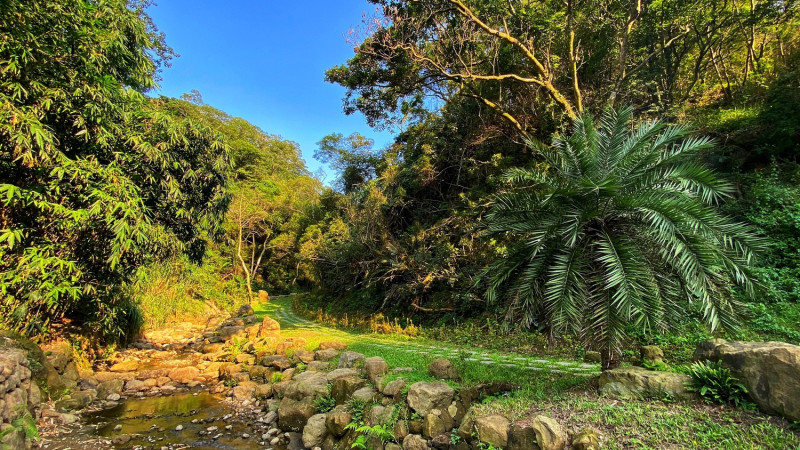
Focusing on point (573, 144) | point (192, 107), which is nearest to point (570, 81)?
point (573, 144)

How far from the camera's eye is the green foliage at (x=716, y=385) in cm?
379

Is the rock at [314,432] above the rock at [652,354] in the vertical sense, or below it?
below

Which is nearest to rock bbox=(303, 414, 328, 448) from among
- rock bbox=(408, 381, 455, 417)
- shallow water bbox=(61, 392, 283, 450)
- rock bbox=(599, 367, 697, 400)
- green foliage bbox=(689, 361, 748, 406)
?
shallow water bbox=(61, 392, 283, 450)

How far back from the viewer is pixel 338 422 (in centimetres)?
600

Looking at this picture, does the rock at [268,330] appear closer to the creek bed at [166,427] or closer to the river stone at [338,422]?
the creek bed at [166,427]

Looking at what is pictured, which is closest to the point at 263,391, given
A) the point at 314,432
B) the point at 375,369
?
the point at 314,432

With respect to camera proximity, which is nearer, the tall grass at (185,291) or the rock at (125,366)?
the rock at (125,366)

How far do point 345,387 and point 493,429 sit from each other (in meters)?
3.40

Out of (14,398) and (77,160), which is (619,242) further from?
(77,160)

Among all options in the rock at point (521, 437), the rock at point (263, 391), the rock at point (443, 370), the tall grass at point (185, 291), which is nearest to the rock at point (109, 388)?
the tall grass at point (185, 291)

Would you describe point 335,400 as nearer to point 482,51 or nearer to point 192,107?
point 482,51

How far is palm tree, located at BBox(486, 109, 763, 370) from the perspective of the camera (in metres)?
4.45

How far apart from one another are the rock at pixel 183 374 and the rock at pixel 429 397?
7.74 m

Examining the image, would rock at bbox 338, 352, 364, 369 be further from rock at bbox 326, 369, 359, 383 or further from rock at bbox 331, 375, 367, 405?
rock at bbox 331, 375, 367, 405
